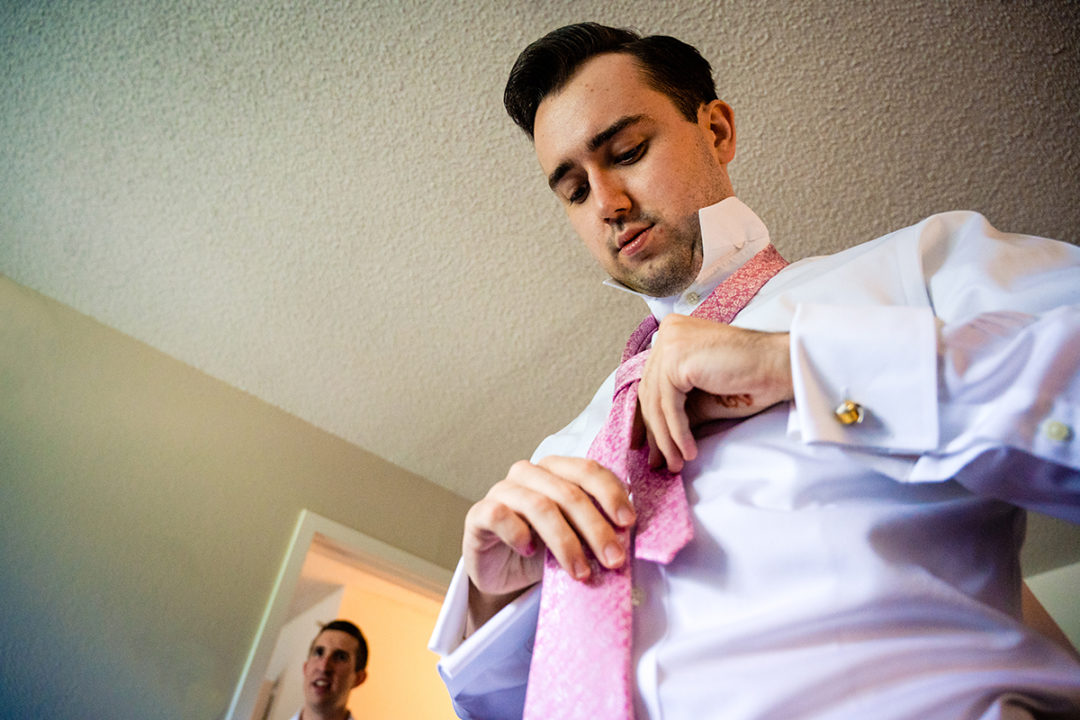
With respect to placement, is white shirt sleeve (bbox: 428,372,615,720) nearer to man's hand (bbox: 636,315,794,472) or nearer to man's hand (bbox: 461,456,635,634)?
man's hand (bbox: 461,456,635,634)

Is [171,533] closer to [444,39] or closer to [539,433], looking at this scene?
[539,433]

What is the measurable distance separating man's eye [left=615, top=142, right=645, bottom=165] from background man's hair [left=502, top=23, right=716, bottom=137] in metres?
0.16

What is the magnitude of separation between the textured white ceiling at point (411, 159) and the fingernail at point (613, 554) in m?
1.48

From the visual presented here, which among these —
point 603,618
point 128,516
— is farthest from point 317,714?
point 603,618

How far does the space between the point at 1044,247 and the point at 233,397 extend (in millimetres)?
2862

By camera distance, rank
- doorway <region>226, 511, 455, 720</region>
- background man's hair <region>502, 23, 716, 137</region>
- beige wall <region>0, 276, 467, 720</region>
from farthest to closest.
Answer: doorway <region>226, 511, 455, 720</region> < beige wall <region>0, 276, 467, 720</region> < background man's hair <region>502, 23, 716, 137</region>

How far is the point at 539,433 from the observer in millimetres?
3070

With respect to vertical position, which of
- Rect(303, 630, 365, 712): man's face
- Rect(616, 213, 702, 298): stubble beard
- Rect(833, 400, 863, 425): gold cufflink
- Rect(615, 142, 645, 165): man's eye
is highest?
Rect(615, 142, 645, 165): man's eye

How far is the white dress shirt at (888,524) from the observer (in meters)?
0.50

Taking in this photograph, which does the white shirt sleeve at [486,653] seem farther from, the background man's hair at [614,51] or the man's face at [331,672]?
the man's face at [331,672]

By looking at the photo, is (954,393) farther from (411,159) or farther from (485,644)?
(411,159)

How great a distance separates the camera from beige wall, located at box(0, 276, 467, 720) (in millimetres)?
2229

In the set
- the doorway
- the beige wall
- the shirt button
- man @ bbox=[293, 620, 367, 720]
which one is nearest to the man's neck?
man @ bbox=[293, 620, 367, 720]

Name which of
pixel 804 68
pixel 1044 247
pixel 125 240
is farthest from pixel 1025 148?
→ pixel 125 240
